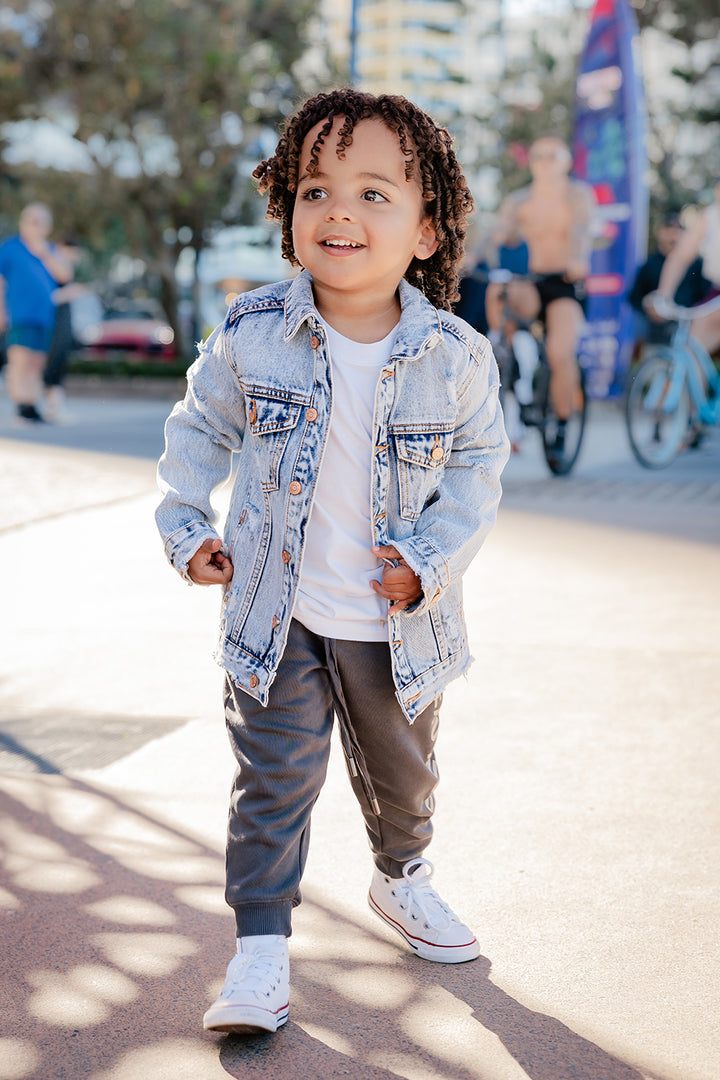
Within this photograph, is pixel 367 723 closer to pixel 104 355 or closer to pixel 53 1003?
pixel 53 1003

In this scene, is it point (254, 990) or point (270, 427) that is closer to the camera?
point (254, 990)

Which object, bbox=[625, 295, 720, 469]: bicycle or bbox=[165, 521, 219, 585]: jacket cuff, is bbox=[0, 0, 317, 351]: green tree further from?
bbox=[165, 521, 219, 585]: jacket cuff

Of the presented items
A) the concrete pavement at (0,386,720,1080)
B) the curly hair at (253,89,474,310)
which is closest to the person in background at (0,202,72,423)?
the concrete pavement at (0,386,720,1080)

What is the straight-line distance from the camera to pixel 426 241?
2.55m

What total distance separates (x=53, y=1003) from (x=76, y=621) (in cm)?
283

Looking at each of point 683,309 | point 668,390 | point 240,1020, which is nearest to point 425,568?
point 240,1020

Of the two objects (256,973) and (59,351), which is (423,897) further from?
(59,351)

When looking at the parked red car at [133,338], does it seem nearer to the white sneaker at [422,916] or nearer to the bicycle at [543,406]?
the bicycle at [543,406]

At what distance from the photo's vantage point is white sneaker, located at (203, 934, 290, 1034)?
7.20 feet

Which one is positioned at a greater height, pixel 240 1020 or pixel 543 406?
pixel 240 1020

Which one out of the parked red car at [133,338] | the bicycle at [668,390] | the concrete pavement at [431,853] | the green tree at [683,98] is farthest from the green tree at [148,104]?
the concrete pavement at [431,853]

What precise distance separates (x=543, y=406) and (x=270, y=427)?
21.9ft

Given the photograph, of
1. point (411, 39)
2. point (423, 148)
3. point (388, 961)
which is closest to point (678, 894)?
point (388, 961)

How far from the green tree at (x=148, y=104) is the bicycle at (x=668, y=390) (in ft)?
39.9
